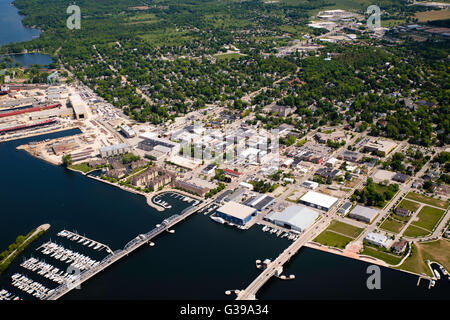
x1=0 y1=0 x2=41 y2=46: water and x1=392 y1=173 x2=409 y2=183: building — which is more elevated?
x1=0 y1=0 x2=41 y2=46: water

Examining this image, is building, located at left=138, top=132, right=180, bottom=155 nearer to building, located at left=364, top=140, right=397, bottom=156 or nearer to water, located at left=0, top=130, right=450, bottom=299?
water, located at left=0, top=130, right=450, bottom=299

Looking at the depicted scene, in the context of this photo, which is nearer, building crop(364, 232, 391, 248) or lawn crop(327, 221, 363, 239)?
building crop(364, 232, 391, 248)

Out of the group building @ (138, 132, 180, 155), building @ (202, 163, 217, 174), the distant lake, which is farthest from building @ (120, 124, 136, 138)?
the distant lake

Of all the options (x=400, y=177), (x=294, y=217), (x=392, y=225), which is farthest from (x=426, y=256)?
(x=400, y=177)

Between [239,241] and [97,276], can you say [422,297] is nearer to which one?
[239,241]

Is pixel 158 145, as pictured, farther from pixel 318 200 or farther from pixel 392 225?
pixel 392 225

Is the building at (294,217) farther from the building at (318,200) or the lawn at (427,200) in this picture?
the lawn at (427,200)
